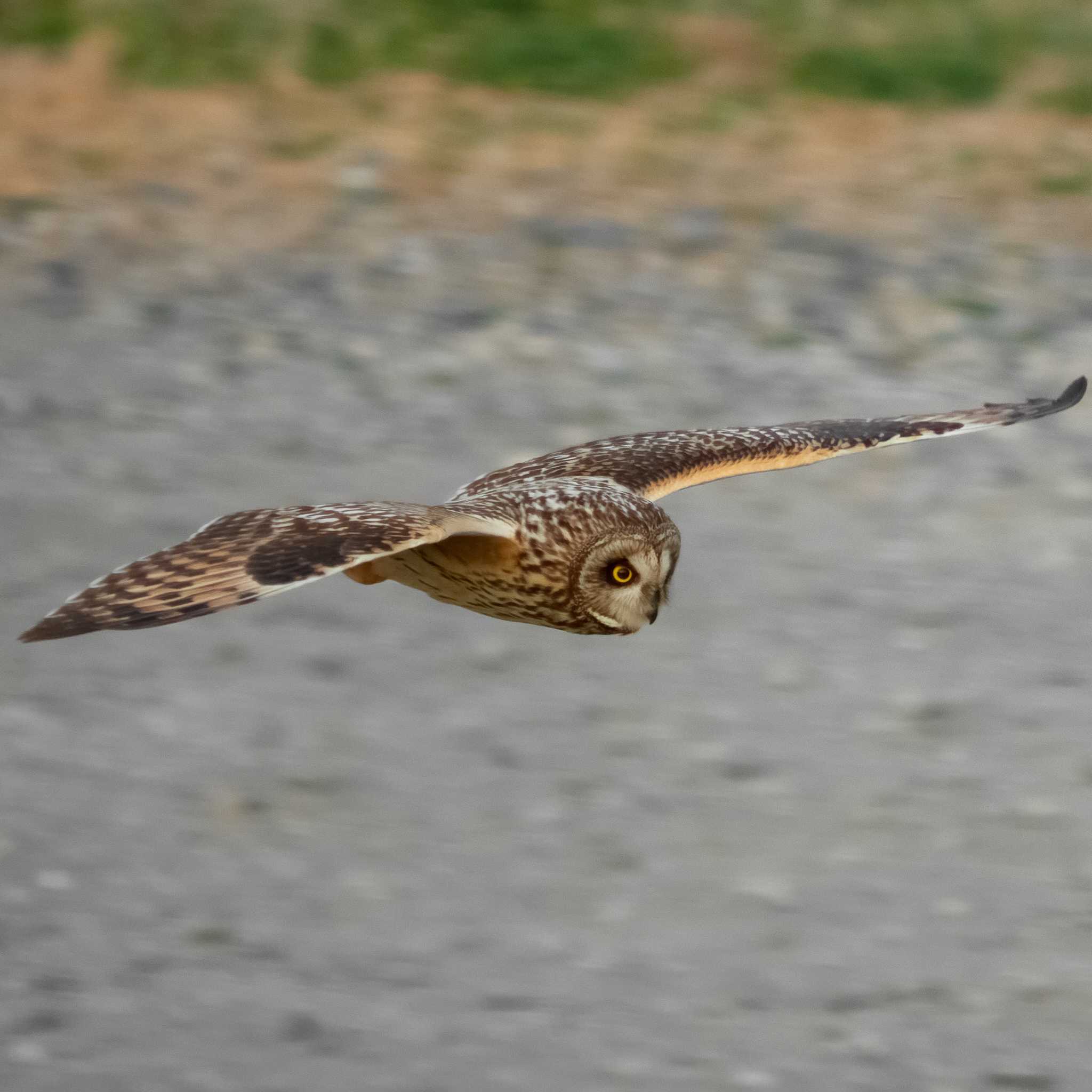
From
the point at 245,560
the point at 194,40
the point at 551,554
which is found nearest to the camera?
the point at 245,560

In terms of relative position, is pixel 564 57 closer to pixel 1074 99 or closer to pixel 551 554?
pixel 1074 99

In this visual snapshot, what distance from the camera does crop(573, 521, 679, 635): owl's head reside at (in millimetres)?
5289

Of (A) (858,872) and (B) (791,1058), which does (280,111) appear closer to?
(A) (858,872)

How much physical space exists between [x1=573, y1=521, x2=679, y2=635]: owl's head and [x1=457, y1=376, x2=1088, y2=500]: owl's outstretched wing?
0.42 meters

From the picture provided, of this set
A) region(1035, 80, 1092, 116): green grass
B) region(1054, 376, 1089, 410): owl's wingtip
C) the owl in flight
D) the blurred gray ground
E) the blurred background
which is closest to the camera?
the owl in flight

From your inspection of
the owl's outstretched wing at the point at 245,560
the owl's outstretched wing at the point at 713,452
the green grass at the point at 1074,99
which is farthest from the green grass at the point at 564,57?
the owl's outstretched wing at the point at 245,560

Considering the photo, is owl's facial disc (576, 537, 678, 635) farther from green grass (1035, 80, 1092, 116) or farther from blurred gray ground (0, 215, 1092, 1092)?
green grass (1035, 80, 1092, 116)

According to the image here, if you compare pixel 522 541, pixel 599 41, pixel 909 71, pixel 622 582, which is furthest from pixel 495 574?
pixel 909 71

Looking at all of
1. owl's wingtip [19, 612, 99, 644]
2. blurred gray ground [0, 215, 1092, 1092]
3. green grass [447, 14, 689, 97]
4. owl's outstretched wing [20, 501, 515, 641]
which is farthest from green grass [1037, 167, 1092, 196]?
owl's wingtip [19, 612, 99, 644]

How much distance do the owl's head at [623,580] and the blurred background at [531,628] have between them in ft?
19.4

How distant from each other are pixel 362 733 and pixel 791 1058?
390 centimetres

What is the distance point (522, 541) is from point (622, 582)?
28 centimetres

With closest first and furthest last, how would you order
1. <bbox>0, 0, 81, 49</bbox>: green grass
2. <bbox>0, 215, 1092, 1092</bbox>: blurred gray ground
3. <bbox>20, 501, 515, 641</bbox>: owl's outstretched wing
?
<bbox>20, 501, 515, 641</bbox>: owl's outstretched wing, <bbox>0, 215, 1092, 1092</bbox>: blurred gray ground, <bbox>0, 0, 81, 49</bbox>: green grass

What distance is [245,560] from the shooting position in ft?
15.3
